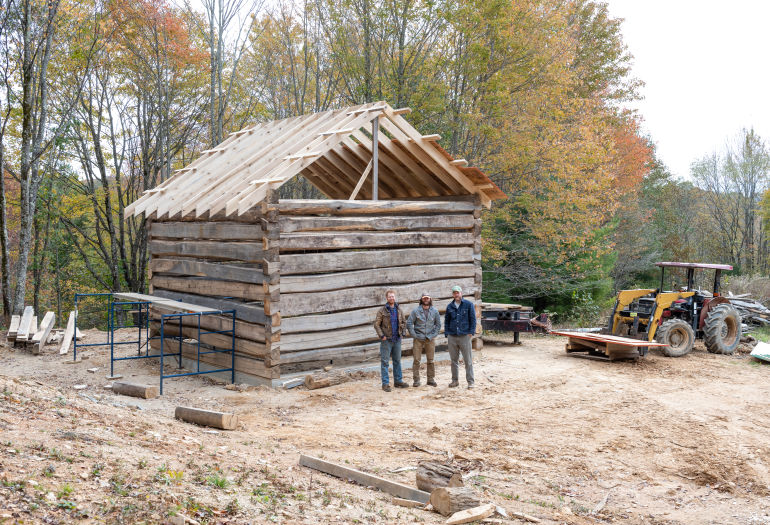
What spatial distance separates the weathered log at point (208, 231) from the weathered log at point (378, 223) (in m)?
0.62

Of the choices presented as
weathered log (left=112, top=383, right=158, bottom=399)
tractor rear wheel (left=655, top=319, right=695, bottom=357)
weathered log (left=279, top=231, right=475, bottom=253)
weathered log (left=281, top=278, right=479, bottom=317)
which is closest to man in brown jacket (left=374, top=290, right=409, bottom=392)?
weathered log (left=281, top=278, right=479, bottom=317)

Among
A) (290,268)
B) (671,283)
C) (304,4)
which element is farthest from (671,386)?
(671,283)

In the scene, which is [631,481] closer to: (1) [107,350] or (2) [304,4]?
(1) [107,350]

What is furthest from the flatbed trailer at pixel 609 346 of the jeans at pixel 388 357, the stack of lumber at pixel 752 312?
the stack of lumber at pixel 752 312

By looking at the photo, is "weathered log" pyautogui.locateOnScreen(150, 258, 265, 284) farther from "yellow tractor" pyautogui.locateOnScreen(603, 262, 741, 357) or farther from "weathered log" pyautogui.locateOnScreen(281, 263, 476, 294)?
"yellow tractor" pyautogui.locateOnScreen(603, 262, 741, 357)

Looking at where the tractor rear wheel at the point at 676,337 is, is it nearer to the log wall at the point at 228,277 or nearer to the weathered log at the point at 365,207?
the weathered log at the point at 365,207

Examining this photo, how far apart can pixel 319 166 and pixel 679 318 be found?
9.47 meters

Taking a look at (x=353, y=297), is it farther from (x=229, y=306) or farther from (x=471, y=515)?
(x=471, y=515)

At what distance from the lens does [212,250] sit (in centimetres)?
1189

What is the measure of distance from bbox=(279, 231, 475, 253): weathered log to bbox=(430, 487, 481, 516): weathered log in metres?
6.17

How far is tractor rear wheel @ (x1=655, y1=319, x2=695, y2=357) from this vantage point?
14.2m

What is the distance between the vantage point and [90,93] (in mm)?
20359

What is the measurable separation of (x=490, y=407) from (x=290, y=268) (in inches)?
161

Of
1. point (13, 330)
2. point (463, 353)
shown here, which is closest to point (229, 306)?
point (463, 353)
